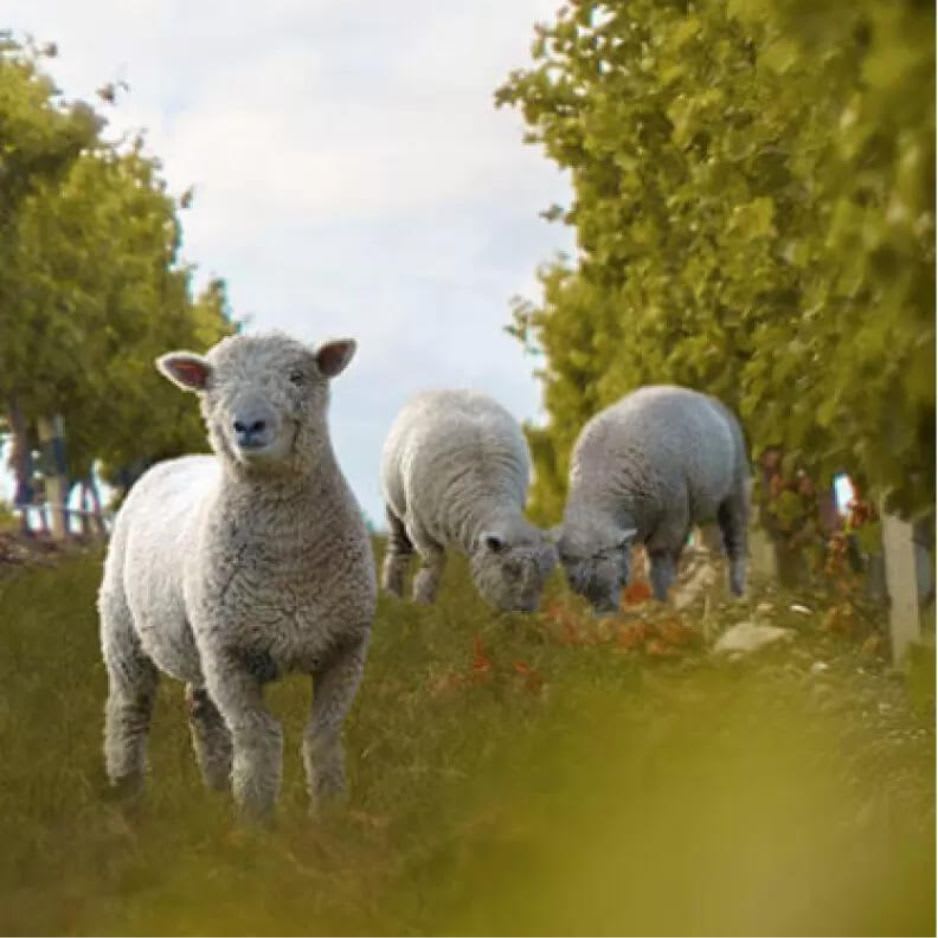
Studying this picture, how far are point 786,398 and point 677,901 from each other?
502 centimetres

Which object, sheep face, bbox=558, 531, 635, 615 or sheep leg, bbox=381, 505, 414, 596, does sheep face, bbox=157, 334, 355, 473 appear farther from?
sheep leg, bbox=381, 505, 414, 596

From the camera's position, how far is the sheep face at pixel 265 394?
Answer: 7824 millimetres

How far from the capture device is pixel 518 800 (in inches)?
241

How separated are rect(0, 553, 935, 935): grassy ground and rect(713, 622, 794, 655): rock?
0.73 ft

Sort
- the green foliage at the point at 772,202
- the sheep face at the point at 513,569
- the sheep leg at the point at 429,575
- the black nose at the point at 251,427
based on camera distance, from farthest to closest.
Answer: the sheep leg at the point at 429,575
the sheep face at the point at 513,569
the black nose at the point at 251,427
the green foliage at the point at 772,202

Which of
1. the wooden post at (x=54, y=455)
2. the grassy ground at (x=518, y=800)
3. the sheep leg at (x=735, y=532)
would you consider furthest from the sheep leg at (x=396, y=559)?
the wooden post at (x=54, y=455)

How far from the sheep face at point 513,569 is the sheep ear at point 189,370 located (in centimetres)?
631

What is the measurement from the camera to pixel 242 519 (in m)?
8.14

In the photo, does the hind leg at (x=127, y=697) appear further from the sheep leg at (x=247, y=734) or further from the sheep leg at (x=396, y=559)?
the sheep leg at (x=396, y=559)

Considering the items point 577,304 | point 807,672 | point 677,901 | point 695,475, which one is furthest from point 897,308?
point 577,304

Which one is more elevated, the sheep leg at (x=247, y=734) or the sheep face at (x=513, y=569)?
the sheep face at (x=513, y=569)

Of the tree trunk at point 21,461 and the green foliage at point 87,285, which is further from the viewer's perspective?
the tree trunk at point 21,461

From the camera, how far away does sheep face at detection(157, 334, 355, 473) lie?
25.7ft

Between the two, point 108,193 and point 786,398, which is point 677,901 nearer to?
point 786,398
